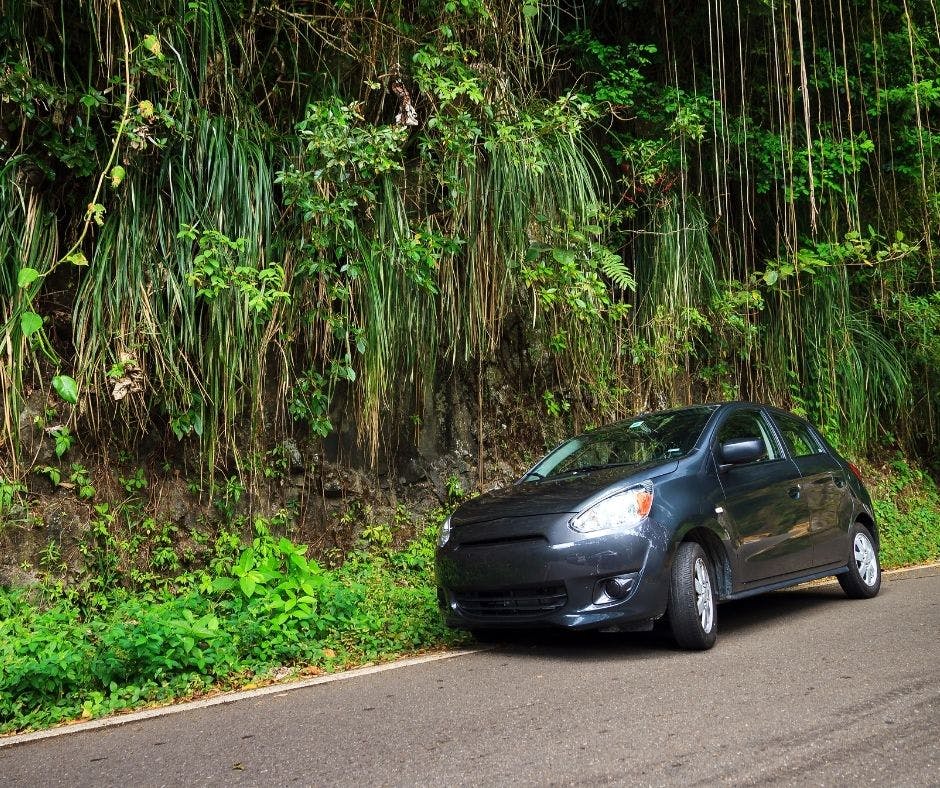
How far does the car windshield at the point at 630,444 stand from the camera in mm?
6668

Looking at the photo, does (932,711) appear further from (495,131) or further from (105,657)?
(495,131)

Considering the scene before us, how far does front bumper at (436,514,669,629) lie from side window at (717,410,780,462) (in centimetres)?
154

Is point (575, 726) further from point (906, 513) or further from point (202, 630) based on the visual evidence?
point (906, 513)

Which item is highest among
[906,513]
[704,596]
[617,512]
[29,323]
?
[29,323]

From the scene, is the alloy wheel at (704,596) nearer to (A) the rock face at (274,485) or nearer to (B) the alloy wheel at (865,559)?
(B) the alloy wheel at (865,559)

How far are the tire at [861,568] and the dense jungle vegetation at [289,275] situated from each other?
10.1 feet

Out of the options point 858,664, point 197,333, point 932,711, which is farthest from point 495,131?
point 932,711

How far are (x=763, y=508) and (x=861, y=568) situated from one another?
72.0 inches

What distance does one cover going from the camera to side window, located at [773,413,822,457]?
7.59 metres

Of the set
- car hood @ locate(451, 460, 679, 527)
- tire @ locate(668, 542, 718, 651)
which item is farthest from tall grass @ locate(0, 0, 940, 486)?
tire @ locate(668, 542, 718, 651)

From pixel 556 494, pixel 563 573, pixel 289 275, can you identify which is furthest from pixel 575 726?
pixel 289 275

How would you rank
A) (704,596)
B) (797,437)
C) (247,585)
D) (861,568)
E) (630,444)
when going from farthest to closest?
(861,568) → (797,437) → (630,444) → (247,585) → (704,596)

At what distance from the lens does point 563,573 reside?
564 cm

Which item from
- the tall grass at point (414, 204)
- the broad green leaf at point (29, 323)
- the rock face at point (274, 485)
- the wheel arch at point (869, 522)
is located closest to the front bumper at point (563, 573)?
the tall grass at point (414, 204)
